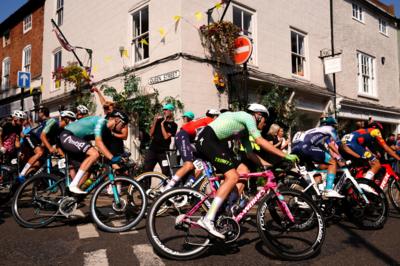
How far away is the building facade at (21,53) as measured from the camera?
56.4 ft

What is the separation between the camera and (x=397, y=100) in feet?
62.0

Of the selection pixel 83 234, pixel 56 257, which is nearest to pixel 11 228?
pixel 83 234

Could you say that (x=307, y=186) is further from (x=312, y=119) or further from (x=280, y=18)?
(x=312, y=119)

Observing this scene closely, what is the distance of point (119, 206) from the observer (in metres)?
4.85

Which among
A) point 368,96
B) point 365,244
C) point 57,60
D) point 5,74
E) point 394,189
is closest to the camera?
point 365,244

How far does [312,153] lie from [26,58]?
59.3 feet

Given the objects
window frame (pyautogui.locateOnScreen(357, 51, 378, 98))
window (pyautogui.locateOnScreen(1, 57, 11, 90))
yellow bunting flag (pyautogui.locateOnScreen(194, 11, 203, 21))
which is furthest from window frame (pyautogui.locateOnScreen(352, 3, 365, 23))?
window (pyautogui.locateOnScreen(1, 57, 11, 90))

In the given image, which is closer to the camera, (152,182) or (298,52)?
(152,182)

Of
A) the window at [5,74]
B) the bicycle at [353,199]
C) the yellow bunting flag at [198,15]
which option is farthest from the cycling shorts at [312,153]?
the window at [5,74]

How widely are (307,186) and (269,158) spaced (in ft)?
2.53

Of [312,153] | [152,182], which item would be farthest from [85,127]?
[312,153]

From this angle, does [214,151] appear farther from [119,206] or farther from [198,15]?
[198,15]

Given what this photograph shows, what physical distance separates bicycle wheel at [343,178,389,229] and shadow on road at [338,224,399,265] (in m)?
0.25

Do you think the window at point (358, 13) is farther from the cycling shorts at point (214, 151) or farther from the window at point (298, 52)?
the cycling shorts at point (214, 151)
